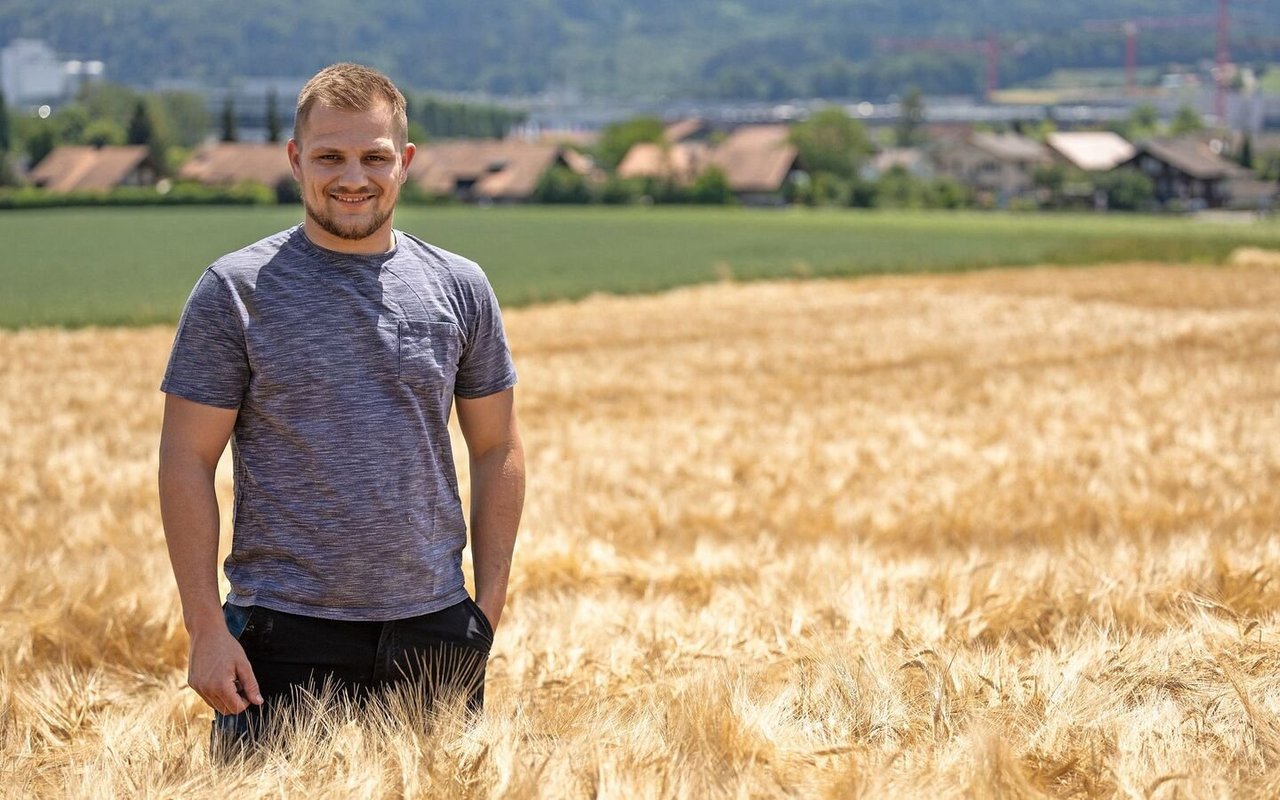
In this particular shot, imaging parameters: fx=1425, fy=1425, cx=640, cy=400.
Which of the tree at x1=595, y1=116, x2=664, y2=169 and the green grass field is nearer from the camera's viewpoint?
the green grass field

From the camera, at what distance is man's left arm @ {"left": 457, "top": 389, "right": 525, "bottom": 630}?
3.51 metres

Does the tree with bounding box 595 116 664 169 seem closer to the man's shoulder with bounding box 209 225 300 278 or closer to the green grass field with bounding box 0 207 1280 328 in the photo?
the green grass field with bounding box 0 207 1280 328

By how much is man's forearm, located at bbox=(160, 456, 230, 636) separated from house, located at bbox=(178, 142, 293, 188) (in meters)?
104

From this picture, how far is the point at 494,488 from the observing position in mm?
3553

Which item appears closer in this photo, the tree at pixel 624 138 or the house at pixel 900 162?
the house at pixel 900 162

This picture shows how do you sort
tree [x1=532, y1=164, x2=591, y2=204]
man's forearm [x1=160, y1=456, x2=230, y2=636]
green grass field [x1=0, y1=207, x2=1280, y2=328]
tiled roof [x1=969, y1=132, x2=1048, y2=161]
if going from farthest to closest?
tiled roof [x1=969, y1=132, x2=1048, y2=161], tree [x1=532, y1=164, x2=591, y2=204], green grass field [x1=0, y1=207, x2=1280, y2=328], man's forearm [x1=160, y1=456, x2=230, y2=636]

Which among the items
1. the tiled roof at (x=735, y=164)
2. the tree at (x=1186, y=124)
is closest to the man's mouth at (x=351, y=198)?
the tiled roof at (x=735, y=164)

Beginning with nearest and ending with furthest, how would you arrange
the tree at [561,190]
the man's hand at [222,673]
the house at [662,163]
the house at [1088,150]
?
the man's hand at [222,673]
the tree at [561,190]
the house at [662,163]
the house at [1088,150]

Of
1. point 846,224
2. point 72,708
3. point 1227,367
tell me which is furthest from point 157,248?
point 72,708

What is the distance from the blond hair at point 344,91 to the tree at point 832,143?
122 metres

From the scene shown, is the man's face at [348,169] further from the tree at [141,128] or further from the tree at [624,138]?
the tree at [624,138]

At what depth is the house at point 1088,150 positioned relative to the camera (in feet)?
468

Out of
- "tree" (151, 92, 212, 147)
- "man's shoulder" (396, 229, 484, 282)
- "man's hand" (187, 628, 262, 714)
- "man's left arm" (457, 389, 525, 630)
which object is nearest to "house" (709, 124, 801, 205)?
"tree" (151, 92, 212, 147)

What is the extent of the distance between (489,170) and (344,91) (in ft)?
393
